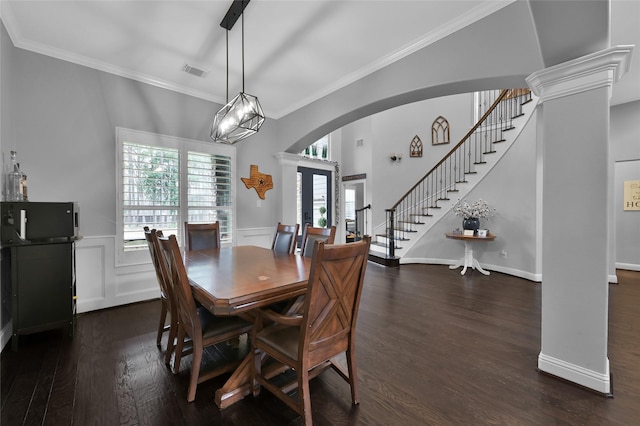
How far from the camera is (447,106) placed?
6.50 meters

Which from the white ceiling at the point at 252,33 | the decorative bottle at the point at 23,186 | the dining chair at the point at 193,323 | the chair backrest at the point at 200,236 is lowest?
the dining chair at the point at 193,323

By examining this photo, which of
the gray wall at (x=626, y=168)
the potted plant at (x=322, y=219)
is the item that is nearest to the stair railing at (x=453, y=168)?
the gray wall at (x=626, y=168)

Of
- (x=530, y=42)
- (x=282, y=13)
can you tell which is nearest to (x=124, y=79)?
(x=282, y=13)

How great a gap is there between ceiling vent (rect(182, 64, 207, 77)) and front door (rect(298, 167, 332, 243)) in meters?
4.06

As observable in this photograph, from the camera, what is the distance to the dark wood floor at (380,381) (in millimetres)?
1575

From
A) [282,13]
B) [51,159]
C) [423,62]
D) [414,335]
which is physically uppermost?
[282,13]

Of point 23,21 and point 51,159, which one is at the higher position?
point 23,21

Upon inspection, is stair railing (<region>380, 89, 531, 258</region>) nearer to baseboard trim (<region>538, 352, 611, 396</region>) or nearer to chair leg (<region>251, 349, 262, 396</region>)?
baseboard trim (<region>538, 352, 611, 396</region>)

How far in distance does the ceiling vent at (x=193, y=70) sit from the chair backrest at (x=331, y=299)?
3171 mm

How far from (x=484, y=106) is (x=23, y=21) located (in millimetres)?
7557

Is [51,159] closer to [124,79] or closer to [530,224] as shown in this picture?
[124,79]

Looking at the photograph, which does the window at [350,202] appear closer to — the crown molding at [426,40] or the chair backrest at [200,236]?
the crown molding at [426,40]

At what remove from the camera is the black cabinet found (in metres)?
2.35


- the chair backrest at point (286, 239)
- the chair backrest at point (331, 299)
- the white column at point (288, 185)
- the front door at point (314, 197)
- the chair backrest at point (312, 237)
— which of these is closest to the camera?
the chair backrest at point (331, 299)
